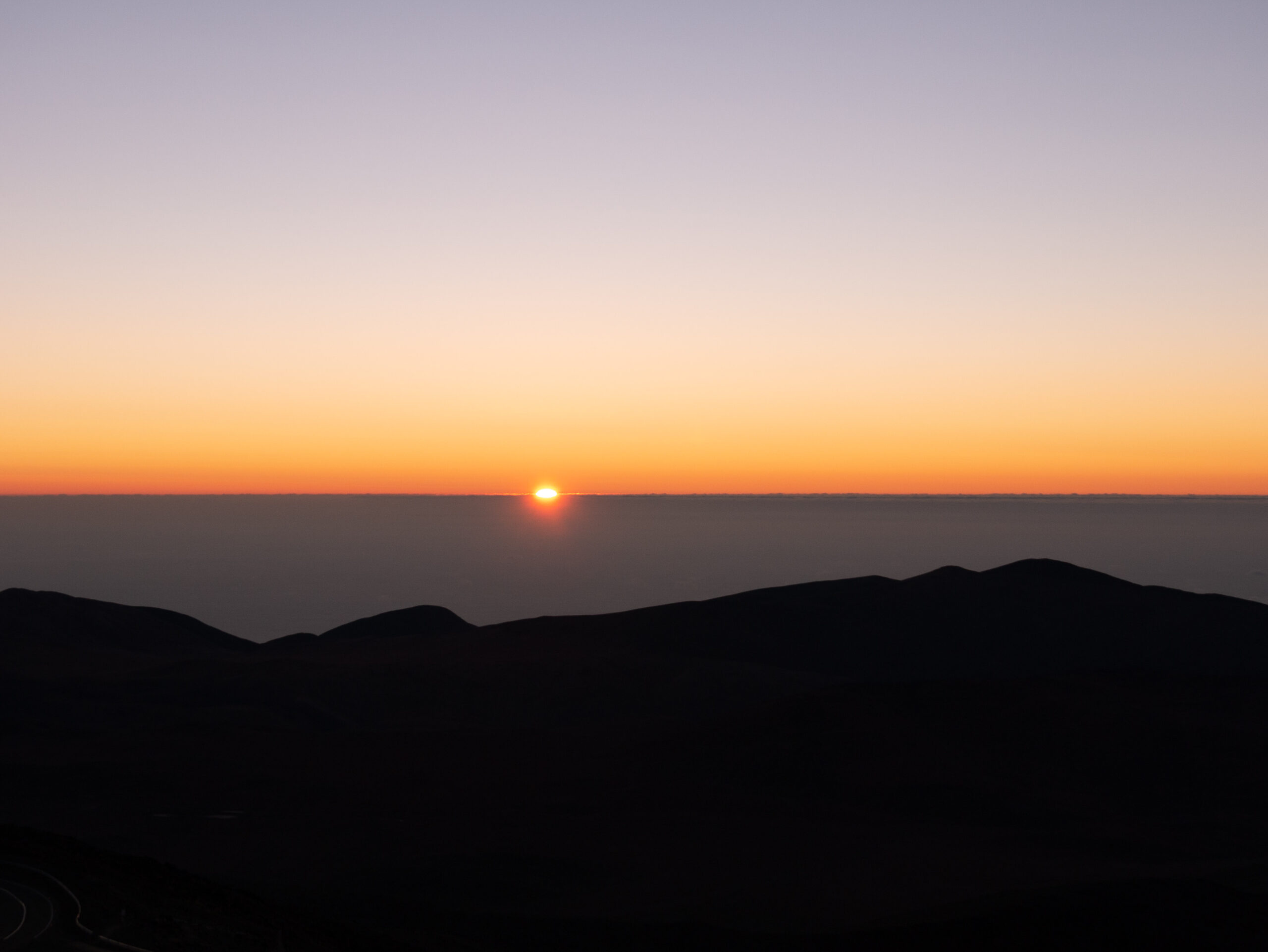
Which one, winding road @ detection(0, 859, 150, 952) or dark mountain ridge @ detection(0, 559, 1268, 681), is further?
dark mountain ridge @ detection(0, 559, 1268, 681)

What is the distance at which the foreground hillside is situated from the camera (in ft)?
107

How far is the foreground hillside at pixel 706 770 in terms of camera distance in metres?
32.8

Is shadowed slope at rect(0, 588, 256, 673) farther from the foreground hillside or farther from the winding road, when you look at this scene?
the winding road

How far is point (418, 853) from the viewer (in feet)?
128

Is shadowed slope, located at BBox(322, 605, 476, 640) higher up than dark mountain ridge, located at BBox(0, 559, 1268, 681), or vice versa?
dark mountain ridge, located at BBox(0, 559, 1268, 681)

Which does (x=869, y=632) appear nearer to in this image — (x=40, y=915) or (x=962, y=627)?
(x=962, y=627)

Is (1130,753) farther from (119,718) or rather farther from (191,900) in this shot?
(119,718)

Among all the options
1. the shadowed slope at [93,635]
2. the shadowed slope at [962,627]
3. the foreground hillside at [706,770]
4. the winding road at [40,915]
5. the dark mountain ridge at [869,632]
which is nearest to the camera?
the winding road at [40,915]

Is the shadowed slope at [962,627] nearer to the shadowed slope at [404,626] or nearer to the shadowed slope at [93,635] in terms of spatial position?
the shadowed slope at [404,626]

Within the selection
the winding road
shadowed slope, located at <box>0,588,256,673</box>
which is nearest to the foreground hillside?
shadowed slope, located at <box>0,588,256,673</box>

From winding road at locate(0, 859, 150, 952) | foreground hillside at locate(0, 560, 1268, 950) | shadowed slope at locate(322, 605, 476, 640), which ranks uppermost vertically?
winding road at locate(0, 859, 150, 952)

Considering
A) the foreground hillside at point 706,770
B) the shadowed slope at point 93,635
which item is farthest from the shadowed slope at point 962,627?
the shadowed slope at point 93,635

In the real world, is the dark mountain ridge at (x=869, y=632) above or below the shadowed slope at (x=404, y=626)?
above

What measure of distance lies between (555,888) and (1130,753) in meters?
29.8
